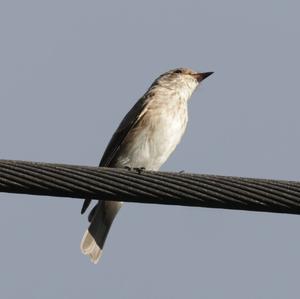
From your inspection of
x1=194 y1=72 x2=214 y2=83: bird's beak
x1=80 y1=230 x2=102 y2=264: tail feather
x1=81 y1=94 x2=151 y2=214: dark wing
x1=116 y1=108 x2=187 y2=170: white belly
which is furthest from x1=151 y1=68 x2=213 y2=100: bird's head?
x1=80 y1=230 x2=102 y2=264: tail feather

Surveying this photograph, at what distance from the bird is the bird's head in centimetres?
19

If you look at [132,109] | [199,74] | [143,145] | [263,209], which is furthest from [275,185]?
[199,74]

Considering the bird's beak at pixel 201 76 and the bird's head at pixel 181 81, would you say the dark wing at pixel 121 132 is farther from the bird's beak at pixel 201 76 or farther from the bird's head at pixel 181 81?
the bird's beak at pixel 201 76

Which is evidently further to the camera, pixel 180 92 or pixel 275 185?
pixel 180 92

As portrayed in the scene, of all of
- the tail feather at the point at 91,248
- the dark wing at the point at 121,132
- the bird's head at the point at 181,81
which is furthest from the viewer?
the bird's head at the point at 181,81

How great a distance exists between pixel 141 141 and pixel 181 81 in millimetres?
1567

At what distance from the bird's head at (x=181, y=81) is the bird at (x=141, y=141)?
190 millimetres

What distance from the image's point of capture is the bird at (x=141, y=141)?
10.0m

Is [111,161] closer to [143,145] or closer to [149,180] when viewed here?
[143,145]

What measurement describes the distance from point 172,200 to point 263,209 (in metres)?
0.57

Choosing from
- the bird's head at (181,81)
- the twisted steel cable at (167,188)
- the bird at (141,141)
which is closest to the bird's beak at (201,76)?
the bird's head at (181,81)

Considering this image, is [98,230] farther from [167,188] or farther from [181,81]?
[167,188]

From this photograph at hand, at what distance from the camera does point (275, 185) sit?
5.80m

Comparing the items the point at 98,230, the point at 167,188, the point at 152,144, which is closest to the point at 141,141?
the point at 152,144
